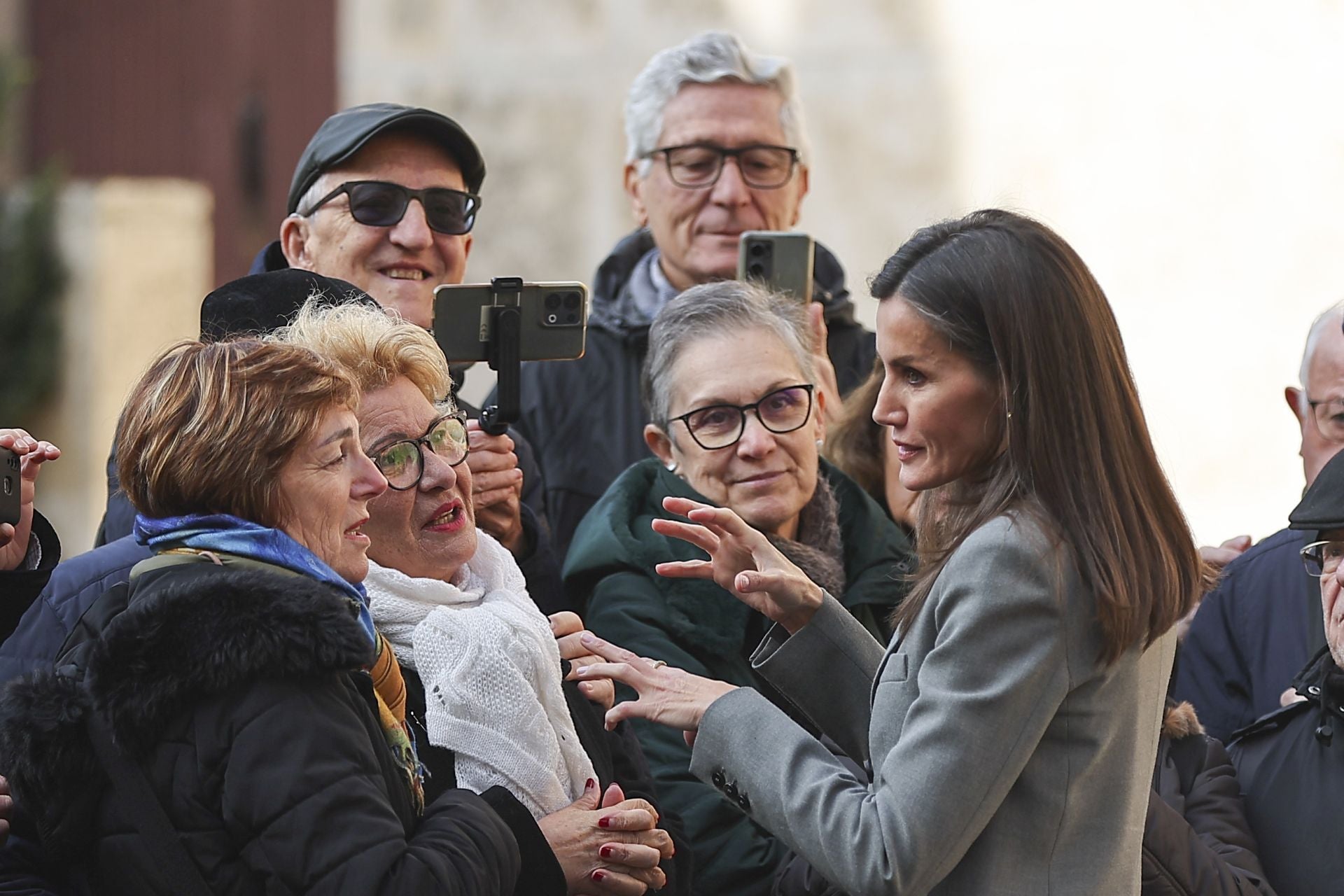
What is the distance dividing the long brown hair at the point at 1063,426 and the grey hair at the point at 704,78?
2.09 metres

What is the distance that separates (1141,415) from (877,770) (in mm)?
577

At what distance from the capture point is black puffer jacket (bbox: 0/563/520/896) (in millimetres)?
2105

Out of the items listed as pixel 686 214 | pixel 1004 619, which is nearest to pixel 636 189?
pixel 686 214

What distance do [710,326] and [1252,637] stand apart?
4.17ft

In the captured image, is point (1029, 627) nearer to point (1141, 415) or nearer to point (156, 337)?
point (1141, 415)

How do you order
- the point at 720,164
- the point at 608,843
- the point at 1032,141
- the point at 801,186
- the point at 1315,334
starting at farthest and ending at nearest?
the point at 1032,141 → the point at 801,186 → the point at 720,164 → the point at 1315,334 → the point at 608,843

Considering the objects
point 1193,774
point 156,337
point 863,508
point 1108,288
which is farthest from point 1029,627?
point 156,337

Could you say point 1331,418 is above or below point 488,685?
above

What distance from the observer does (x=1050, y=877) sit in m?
2.25

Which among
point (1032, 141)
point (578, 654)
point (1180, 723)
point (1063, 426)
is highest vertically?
point (1032, 141)

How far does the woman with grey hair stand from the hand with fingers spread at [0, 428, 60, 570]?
0.97 m

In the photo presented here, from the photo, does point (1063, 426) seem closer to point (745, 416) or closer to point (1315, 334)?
point (745, 416)

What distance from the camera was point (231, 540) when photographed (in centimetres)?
230

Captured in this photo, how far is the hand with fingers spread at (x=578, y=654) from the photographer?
115 inches
